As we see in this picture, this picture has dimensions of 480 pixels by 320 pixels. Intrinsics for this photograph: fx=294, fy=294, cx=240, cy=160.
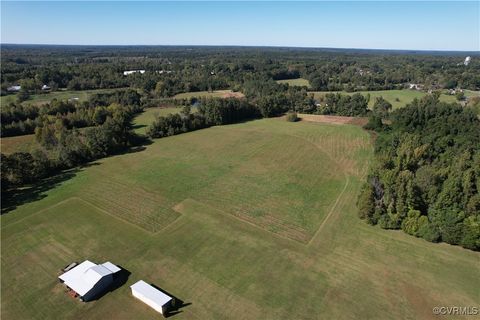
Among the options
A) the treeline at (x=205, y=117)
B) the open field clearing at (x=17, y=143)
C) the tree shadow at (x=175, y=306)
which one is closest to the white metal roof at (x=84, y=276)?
the tree shadow at (x=175, y=306)

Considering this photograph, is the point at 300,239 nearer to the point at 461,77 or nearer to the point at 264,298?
the point at 264,298

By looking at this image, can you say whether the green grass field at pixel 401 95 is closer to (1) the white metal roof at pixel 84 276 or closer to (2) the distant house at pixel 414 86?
(2) the distant house at pixel 414 86

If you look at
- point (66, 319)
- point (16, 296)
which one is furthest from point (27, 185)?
point (66, 319)

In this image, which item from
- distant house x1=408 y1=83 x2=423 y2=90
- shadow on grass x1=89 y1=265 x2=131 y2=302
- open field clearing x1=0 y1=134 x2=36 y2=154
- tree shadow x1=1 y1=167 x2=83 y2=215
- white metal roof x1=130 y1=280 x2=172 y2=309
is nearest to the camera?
white metal roof x1=130 y1=280 x2=172 y2=309

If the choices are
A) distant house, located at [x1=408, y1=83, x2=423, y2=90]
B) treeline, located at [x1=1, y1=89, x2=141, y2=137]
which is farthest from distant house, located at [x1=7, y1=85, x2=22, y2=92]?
distant house, located at [x1=408, y1=83, x2=423, y2=90]

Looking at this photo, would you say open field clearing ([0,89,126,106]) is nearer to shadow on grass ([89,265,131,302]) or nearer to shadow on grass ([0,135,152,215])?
shadow on grass ([0,135,152,215])

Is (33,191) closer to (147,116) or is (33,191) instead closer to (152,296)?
(152,296)

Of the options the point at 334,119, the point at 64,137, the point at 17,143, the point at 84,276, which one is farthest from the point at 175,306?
the point at 334,119
